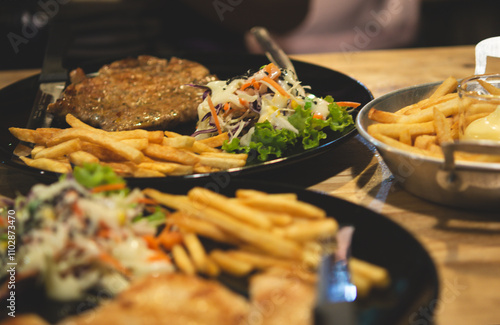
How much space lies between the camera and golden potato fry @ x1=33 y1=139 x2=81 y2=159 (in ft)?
8.00

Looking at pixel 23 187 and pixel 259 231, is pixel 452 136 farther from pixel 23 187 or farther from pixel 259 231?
pixel 23 187

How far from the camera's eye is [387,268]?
1556 mm

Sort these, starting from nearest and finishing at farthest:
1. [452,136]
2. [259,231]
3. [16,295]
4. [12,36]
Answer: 1. [16,295]
2. [259,231]
3. [452,136]
4. [12,36]

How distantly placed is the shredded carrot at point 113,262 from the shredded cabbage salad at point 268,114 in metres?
1.15

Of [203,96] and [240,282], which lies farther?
[203,96]

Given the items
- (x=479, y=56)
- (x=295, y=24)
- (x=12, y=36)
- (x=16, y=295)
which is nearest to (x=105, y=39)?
(x=12, y=36)

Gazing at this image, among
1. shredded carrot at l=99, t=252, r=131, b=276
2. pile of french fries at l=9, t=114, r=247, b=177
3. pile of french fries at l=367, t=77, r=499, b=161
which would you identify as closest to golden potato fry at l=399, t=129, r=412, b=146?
pile of french fries at l=367, t=77, r=499, b=161

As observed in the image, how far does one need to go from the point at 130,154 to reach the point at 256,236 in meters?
0.97

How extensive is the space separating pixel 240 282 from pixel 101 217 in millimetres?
527

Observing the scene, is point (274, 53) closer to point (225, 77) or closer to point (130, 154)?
point (225, 77)

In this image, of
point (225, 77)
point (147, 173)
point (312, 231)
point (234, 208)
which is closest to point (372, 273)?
point (312, 231)

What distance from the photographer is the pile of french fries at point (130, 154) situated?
2.29 m

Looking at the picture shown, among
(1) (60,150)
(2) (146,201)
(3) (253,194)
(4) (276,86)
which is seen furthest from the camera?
(4) (276,86)

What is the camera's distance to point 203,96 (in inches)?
128
